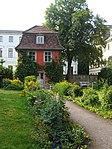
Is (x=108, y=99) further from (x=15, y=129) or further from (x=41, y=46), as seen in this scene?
(x=41, y=46)

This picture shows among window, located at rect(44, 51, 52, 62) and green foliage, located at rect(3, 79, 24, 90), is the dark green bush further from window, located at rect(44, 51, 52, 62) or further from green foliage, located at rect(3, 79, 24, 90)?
window, located at rect(44, 51, 52, 62)

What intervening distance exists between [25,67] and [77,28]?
11.4 metres

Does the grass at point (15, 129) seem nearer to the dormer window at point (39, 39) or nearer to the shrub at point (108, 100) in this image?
the shrub at point (108, 100)

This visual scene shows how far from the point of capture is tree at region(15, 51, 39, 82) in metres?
38.6

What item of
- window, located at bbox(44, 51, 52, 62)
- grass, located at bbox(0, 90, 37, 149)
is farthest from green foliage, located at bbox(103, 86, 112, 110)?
window, located at bbox(44, 51, 52, 62)

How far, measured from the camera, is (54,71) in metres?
39.3

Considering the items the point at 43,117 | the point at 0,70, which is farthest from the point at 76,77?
the point at 43,117

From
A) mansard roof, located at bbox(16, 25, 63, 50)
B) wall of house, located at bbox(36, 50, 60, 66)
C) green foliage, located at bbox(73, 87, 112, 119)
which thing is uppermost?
mansard roof, located at bbox(16, 25, 63, 50)

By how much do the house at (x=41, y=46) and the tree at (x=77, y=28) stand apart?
231 inches

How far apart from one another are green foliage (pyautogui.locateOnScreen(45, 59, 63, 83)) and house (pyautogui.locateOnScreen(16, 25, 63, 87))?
0.69 meters

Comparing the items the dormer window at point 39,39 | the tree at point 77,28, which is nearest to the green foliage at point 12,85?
the dormer window at point 39,39

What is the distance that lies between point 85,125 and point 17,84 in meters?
17.9

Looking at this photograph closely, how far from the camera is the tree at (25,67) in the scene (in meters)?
38.6

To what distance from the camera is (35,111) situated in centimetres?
1109
